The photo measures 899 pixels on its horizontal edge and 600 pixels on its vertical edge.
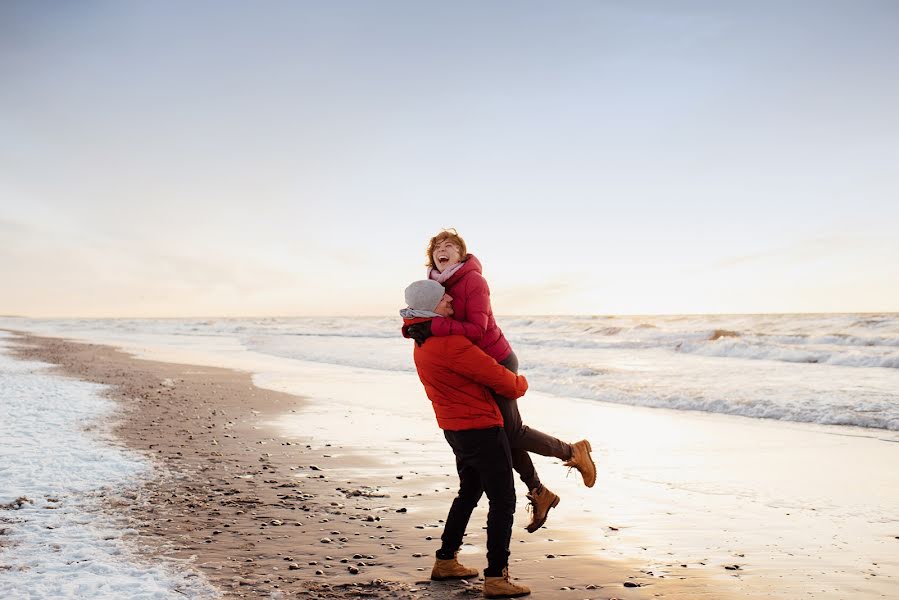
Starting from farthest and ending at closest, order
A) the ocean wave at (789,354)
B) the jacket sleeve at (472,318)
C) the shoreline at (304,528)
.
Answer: the ocean wave at (789,354)
the shoreline at (304,528)
the jacket sleeve at (472,318)

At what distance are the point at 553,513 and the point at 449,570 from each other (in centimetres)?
197

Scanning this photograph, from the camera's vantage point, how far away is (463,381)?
4047 mm

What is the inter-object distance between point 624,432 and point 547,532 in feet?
17.8

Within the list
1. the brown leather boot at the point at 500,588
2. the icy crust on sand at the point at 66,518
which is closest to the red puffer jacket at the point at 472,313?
the brown leather boot at the point at 500,588

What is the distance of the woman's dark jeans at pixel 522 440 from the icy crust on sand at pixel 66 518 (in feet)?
6.98

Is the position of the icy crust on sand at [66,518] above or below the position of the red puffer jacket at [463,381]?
below

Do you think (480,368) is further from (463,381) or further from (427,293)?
(427,293)

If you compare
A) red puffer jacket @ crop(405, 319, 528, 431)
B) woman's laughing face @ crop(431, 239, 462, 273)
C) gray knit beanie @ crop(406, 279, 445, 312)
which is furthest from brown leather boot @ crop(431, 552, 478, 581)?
woman's laughing face @ crop(431, 239, 462, 273)

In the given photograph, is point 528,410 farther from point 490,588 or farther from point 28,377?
point 28,377

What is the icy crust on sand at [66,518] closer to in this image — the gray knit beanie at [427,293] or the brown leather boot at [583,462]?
the gray knit beanie at [427,293]

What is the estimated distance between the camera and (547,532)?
5555 mm

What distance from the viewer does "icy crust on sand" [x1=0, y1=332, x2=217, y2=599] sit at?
162 inches

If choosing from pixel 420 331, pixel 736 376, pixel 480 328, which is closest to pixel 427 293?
pixel 420 331

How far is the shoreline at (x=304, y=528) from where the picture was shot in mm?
4344
